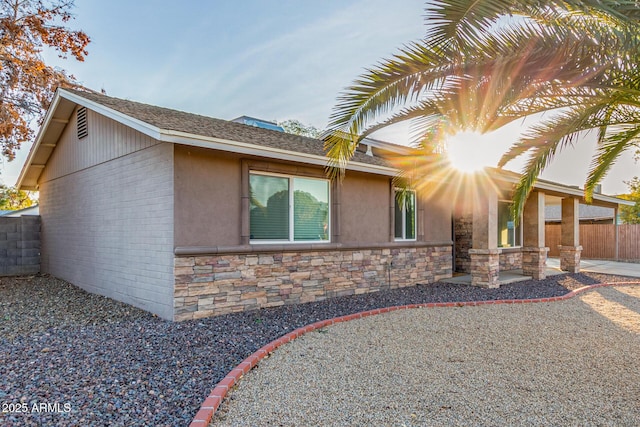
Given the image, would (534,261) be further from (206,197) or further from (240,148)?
(206,197)

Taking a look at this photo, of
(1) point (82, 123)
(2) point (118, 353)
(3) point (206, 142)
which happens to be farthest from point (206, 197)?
(1) point (82, 123)

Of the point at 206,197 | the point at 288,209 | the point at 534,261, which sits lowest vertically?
the point at 534,261

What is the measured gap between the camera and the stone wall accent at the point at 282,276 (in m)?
6.42

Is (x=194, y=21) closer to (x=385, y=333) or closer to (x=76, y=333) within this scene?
(x=76, y=333)

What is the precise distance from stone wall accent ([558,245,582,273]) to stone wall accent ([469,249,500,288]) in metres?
5.29

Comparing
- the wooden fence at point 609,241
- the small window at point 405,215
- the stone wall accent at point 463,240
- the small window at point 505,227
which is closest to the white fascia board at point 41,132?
the small window at point 405,215

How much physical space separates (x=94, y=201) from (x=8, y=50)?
819 cm

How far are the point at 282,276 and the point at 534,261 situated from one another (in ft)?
26.5

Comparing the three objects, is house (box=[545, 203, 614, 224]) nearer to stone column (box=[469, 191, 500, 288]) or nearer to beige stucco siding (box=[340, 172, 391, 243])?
stone column (box=[469, 191, 500, 288])

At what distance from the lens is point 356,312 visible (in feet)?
23.2

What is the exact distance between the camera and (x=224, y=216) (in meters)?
6.84

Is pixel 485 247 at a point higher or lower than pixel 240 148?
lower

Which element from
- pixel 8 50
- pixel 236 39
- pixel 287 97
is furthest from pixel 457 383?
pixel 8 50

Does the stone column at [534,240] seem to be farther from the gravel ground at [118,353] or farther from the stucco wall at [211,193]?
the stucco wall at [211,193]
